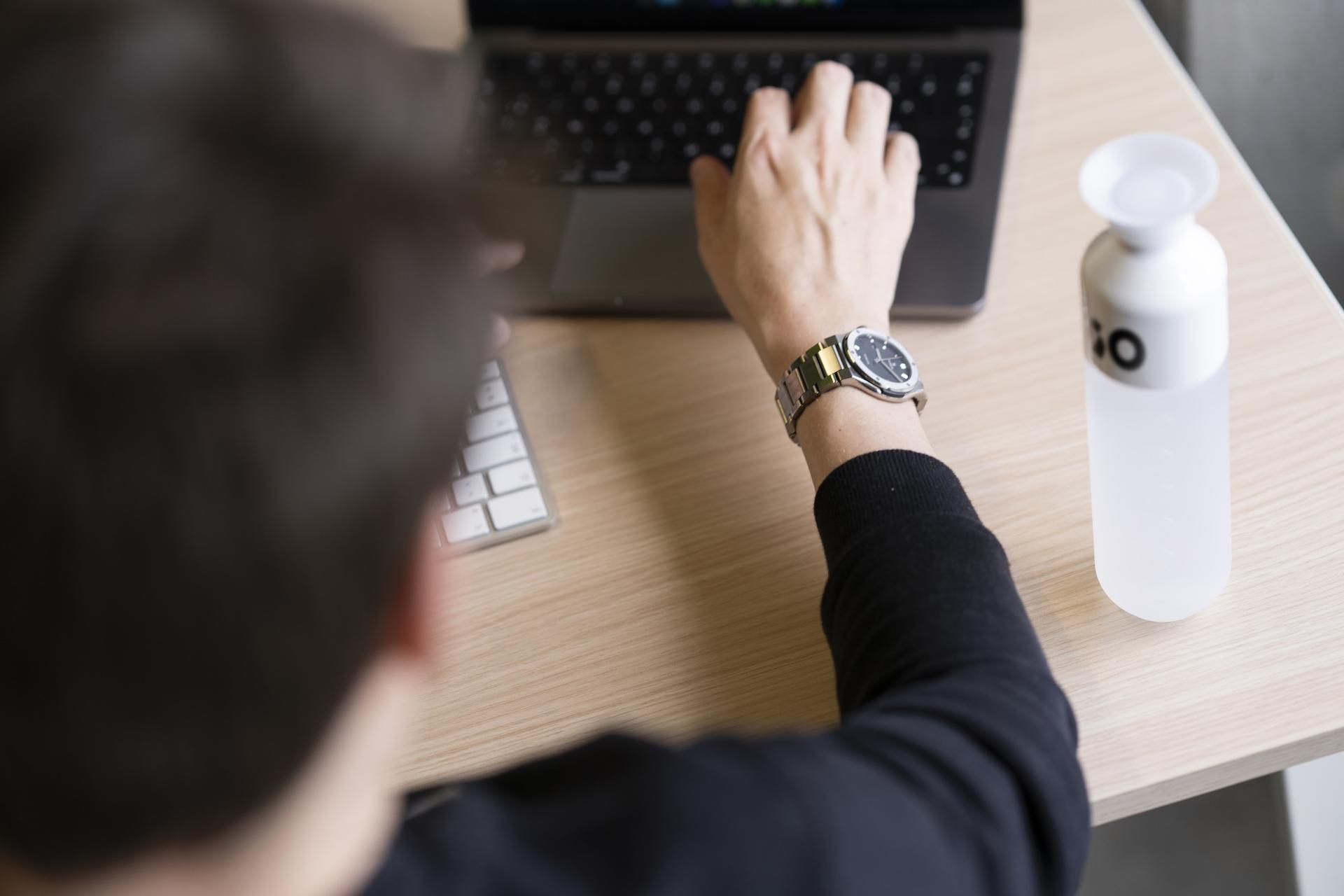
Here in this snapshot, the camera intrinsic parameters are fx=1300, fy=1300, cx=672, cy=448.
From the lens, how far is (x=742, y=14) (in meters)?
0.91

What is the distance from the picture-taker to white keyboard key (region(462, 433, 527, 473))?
2.36 ft

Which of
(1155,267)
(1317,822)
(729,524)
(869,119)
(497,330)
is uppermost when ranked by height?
(497,330)

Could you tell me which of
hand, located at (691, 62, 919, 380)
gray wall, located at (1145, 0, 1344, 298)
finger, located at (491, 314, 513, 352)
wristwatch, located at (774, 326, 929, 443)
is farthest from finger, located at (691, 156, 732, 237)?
gray wall, located at (1145, 0, 1344, 298)

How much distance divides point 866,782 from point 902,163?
0.44 meters

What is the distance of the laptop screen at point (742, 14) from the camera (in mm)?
878

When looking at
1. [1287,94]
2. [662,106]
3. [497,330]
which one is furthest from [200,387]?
[1287,94]

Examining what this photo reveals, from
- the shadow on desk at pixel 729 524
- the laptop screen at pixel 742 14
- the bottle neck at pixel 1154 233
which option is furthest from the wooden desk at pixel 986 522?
the bottle neck at pixel 1154 233

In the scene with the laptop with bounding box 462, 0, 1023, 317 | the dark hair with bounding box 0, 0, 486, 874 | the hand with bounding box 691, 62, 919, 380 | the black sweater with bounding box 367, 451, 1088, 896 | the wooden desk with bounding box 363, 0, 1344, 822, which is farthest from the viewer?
the laptop with bounding box 462, 0, 1023, 317

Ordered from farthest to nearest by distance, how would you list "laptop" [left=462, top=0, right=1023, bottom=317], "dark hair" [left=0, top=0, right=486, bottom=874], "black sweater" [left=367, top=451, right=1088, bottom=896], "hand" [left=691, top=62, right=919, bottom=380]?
"laptop" [left=462, top=0, right=1023, bottom=317] < "hand" [left=691, top=62, right=919, bottom=380] < "black sweater" [left=367, top=451, right=1088, bottom=896] < "dark hair" [left=0, top=0, right=486, bottom=874]

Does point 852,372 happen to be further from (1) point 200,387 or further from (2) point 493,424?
(1) point 200,387

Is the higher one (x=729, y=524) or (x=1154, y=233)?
(x=1154, y=233)

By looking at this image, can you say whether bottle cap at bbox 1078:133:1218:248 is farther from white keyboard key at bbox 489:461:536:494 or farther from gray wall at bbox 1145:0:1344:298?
gray wall at bbox 1145:0:1344:298

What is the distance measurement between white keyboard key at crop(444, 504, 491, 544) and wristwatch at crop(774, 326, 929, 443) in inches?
6.8

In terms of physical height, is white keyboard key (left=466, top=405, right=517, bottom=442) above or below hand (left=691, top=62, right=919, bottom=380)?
below
